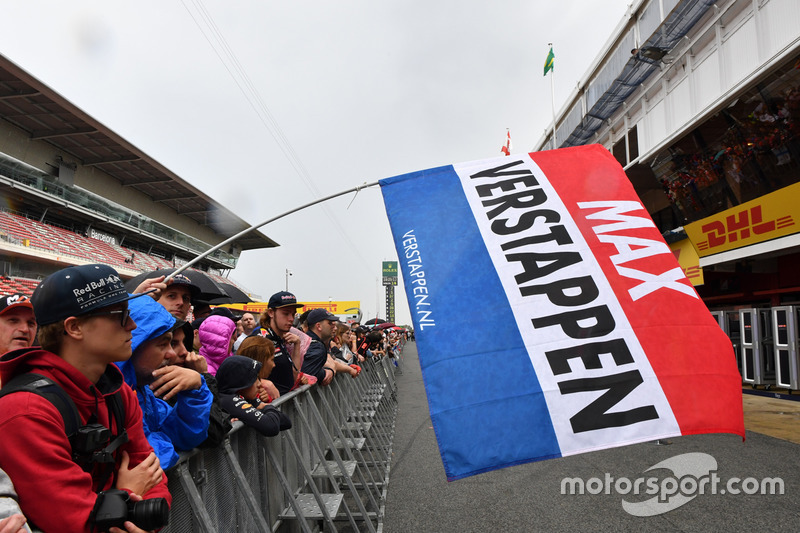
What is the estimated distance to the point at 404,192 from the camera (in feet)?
8.94

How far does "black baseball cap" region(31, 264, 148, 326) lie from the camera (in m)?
1.59

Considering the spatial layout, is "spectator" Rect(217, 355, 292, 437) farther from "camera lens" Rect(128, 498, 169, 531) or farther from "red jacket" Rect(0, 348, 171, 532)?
"red jacket" Rect(0, 348, 171, 532)

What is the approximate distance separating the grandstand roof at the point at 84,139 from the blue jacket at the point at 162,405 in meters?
30.9

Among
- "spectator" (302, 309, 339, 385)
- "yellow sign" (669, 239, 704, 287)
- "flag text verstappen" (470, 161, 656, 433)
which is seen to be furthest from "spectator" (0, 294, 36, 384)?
"yellow sign" (669, 239, 704, 287)

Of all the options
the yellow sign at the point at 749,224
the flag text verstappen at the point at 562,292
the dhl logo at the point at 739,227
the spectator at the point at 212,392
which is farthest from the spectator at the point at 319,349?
the dhl logo at the point at 739,227

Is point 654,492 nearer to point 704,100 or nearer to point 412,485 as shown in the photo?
point 412,485

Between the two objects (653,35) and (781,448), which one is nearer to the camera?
(781,448)

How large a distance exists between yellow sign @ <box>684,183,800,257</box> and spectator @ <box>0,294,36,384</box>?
12.6 m

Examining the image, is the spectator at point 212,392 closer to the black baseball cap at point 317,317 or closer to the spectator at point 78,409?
the spectator at point 78,409

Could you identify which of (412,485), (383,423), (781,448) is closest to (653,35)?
(781,448)

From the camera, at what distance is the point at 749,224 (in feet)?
38.3

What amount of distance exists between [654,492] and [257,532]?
3.95 metres

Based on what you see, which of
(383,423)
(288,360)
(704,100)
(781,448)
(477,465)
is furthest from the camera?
(704,100)

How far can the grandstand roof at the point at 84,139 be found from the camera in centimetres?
2734
